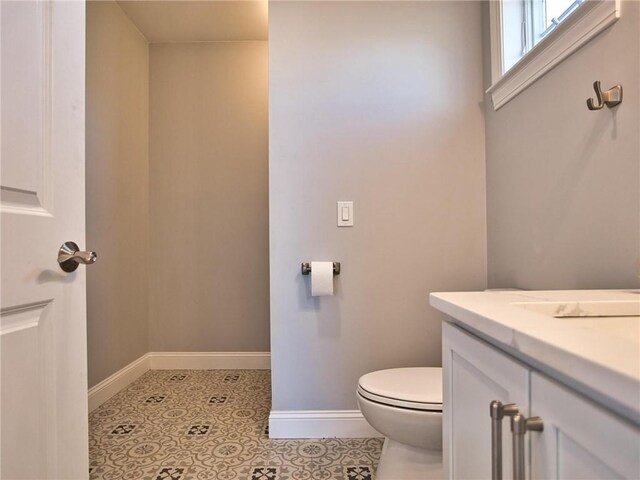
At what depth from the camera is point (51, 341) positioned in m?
0.70

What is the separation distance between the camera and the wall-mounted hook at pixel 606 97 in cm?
84

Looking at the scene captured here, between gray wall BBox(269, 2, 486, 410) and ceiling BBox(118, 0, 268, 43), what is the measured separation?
30.3 inches

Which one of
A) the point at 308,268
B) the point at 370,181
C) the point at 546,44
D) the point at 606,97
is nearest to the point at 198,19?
the point at 370,181

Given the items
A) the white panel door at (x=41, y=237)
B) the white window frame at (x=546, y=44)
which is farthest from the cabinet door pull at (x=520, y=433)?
the white window frame at (x=546, y=44)

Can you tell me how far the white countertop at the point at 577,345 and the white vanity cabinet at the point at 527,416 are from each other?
→ 0.02 meters

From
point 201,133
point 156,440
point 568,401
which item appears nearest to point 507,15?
point 568,401

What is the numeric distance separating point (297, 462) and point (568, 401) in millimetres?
1351

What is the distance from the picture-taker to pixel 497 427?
0.44m

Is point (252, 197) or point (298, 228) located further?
point (252, 197)

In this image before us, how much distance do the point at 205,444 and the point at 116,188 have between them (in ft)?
5.25

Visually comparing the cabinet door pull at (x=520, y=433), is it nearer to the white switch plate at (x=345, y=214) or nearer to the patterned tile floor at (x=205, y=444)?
the patterned tile floor at (x=205, y=444)

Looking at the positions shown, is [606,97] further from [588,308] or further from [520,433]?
[520,433]

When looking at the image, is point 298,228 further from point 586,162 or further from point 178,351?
point 178,351

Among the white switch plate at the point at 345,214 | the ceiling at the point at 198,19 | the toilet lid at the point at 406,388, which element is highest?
the ceiling at the point at 198,19
